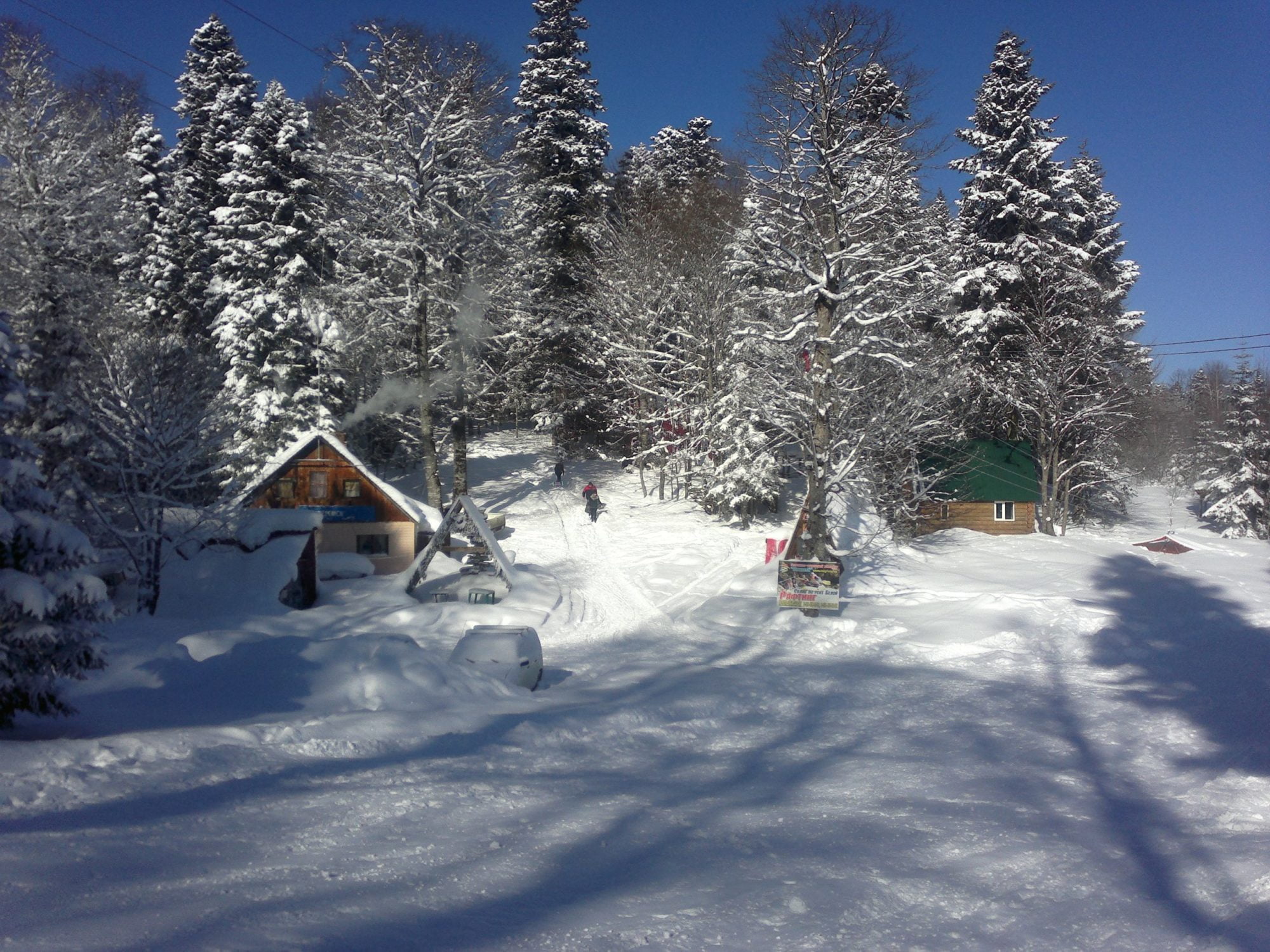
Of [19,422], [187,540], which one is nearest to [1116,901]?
[187,540]

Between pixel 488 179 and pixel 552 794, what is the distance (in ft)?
78.7

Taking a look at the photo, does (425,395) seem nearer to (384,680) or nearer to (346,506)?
(346,506)

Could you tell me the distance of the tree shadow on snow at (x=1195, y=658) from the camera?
1000cm

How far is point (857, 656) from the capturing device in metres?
15.5

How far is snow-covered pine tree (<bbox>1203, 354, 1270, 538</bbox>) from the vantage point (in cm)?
3991

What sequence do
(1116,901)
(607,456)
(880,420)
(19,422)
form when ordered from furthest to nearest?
(607,456)
(880,420)
(19,422)
(1116,901)

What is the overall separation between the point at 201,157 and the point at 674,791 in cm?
3788

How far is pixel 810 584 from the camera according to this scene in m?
17.7

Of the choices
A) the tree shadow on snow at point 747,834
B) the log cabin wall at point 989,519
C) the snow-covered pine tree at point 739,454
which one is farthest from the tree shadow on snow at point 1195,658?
the log cabin wall at point 989,519

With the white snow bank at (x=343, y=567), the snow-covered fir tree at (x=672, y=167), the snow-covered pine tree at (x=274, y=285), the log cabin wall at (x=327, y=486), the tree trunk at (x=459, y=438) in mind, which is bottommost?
the white snow bank at (x=343, y=567)

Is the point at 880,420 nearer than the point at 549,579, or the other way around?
the point at 549,579

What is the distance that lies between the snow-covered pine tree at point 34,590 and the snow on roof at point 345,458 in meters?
18.3

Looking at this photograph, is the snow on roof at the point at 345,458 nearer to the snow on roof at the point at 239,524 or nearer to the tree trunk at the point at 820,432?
the snow on roof at the point at 239,524

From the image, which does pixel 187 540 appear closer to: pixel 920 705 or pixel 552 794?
pixel 552 794
